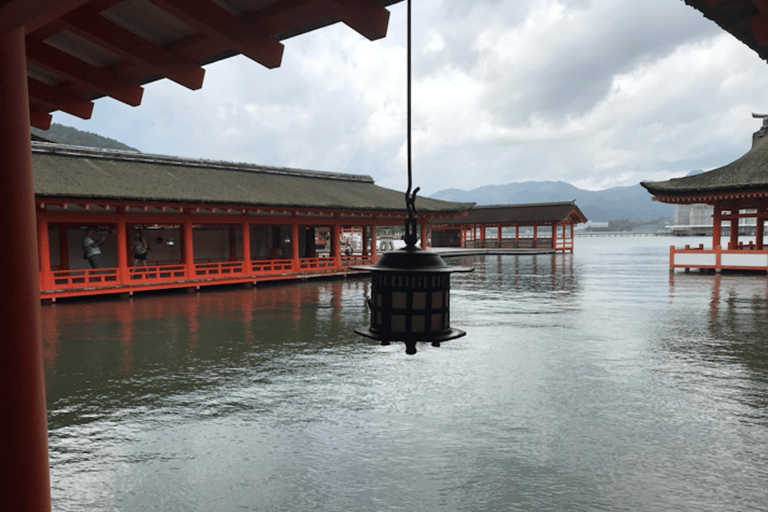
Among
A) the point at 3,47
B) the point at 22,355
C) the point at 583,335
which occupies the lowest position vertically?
the point at 583,335

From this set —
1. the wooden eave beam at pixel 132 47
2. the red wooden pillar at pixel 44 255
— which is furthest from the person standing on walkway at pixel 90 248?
the wooden eave beam at pixel 132 47

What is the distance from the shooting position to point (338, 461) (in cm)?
483

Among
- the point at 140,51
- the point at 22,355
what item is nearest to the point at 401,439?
the point at 22,355

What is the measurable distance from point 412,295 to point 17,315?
2243 mm

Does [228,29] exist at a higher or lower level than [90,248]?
higher

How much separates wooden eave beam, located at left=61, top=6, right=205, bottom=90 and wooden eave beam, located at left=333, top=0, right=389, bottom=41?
141 cm

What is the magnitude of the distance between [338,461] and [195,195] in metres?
15.4

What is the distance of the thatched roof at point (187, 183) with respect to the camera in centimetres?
1614

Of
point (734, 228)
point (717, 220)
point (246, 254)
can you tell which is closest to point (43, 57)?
point (246, 254)

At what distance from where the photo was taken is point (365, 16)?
2.79 m

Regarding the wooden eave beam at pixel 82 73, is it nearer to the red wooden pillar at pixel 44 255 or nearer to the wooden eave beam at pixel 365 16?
the wooden eave beam at pixel 365 16

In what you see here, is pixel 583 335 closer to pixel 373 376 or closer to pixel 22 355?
pixel 373 376

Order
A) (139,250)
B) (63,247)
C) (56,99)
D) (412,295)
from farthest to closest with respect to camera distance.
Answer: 1. (139,250)
2. (63,247)
3. (56,99)
4. (412,295)

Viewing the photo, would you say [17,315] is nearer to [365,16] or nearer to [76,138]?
[365,16]
